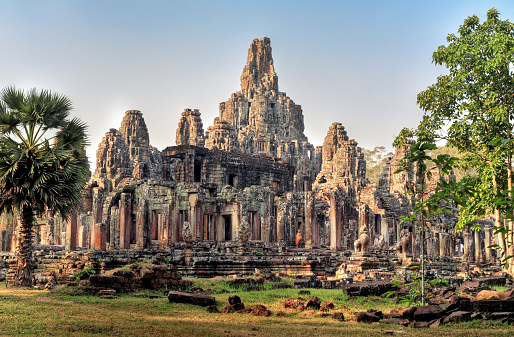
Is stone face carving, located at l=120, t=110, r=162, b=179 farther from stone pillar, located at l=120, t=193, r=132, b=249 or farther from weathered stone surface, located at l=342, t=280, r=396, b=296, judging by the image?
weathered stone surface, located at l=342, t=280, r=396, b=296

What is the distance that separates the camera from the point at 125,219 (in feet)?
97.8

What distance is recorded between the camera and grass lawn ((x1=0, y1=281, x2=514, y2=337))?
10016 millimetres

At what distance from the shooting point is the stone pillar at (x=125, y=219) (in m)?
29.6

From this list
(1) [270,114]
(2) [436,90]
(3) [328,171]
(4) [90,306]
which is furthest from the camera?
(1) [270,114]

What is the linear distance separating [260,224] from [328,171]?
30.8 meters

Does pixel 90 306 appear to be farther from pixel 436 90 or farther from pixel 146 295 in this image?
pixel 436 90

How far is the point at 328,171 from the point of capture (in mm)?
64750

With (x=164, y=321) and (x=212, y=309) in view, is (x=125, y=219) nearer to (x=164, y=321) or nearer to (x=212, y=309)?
(x=212, y=309)

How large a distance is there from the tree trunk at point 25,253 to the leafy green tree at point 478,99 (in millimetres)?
12918

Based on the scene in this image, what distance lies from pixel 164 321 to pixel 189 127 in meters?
54.0

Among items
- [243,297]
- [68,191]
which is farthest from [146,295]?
[68,191]

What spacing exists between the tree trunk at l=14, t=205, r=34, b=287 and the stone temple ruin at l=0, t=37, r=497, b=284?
2140 mm

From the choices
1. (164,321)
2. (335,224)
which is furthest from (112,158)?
(164,321)

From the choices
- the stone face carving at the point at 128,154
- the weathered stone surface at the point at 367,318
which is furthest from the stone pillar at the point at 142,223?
the weathered stone surface at the point at 367,318
